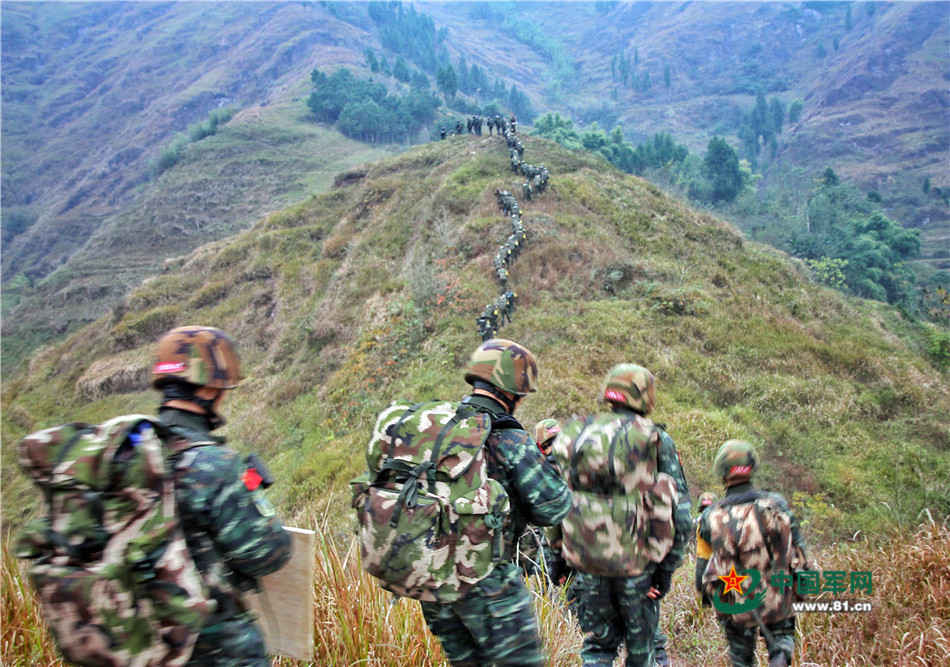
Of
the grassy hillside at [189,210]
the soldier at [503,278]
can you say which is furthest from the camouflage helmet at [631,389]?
the grassy hillside at [189,210]

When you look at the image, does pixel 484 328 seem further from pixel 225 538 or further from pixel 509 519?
pixel 225 538

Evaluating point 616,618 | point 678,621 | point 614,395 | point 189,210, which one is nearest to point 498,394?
point 614,395

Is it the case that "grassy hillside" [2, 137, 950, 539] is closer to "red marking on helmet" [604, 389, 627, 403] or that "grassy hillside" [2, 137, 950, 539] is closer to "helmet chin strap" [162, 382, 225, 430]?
"red marking on helmet" [604, 389, 627, 403]

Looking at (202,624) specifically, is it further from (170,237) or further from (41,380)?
(170,237)

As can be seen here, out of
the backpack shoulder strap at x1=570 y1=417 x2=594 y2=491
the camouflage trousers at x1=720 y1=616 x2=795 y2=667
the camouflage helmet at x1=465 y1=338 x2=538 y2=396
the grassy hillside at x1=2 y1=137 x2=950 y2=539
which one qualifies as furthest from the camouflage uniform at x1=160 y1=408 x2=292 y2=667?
the grassy hillside at x1=2 y1=137 x2=950 y2=539

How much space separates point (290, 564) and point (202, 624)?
0.36 m

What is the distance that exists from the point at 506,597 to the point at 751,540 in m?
1.26

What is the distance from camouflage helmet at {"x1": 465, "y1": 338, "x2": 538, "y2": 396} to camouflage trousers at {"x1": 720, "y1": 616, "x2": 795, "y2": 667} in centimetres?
159

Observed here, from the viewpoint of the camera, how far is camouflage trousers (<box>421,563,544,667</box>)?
1.80m

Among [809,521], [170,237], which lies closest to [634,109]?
[170,237]

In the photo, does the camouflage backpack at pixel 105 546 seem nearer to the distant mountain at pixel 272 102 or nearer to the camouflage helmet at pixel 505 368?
the camouflage helmet at pixel 505 368

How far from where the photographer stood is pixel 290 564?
1689mm

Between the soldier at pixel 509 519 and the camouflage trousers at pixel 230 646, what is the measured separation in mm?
570

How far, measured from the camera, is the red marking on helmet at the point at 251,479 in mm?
1483
